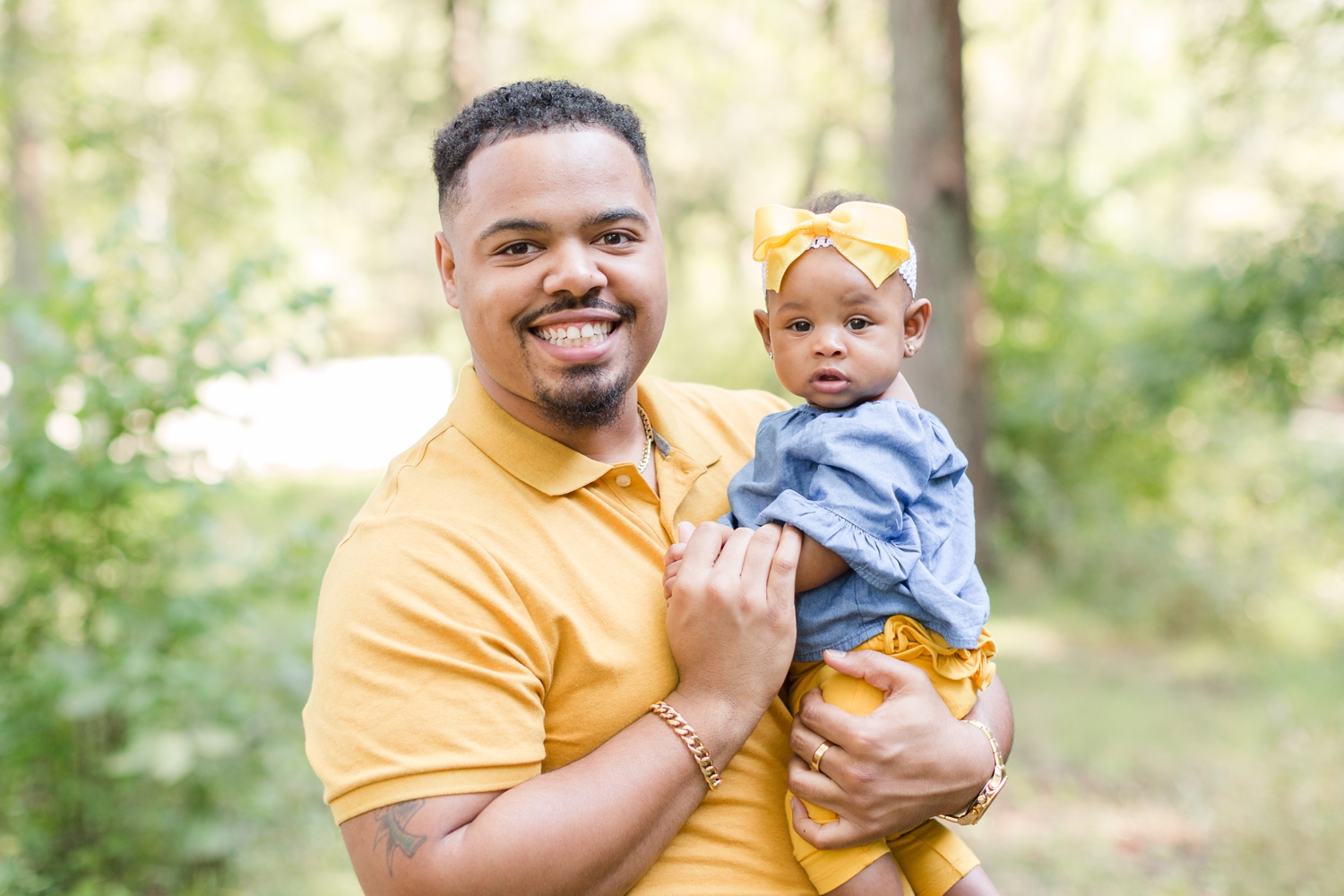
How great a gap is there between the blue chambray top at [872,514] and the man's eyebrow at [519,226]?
1.95 feet

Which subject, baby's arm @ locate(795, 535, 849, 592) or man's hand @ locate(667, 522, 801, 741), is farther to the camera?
baby's arm @ locate(795, 535, 849, 592)

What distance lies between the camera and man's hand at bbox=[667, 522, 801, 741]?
64.7 inches

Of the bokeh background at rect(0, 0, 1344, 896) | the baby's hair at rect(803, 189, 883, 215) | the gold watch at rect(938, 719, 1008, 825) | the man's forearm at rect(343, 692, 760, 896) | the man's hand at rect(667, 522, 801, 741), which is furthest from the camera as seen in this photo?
the bokeh background at rect(0, 0, 1344, 896)

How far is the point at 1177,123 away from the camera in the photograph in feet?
68.4

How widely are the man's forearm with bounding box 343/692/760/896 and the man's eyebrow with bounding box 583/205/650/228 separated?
0.85 meters

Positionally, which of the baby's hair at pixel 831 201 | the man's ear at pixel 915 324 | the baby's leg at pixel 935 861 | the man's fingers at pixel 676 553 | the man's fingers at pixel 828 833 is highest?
the baby's hair at pixel 831 201

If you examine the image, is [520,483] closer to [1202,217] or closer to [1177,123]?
[1177,123]

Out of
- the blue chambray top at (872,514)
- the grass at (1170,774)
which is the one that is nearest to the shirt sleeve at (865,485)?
the blue chambray top at (872,514)

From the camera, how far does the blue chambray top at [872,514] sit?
176 centimetres

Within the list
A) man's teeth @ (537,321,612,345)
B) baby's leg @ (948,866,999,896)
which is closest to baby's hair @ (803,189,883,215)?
man's teeth @ (537,321,612,345)

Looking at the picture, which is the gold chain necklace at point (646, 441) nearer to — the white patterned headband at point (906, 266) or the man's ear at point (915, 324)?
the white patterned headband at point (906, 266)

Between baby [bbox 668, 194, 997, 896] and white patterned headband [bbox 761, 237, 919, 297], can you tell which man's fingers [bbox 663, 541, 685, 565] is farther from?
white patterned headband [bbox 761, 237, 919, 297]

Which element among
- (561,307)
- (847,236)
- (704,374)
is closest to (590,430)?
(561,307)

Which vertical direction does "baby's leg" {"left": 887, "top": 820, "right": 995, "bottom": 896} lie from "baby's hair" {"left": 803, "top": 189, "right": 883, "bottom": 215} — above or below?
below
